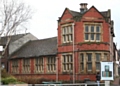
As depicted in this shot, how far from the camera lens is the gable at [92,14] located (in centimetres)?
4078

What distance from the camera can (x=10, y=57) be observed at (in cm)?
5425

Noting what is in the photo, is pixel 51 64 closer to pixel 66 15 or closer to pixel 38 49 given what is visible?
pixel 38 49

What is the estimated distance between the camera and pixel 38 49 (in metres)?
50.0

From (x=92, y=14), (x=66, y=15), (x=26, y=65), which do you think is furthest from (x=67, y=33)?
(x=26, y=65)

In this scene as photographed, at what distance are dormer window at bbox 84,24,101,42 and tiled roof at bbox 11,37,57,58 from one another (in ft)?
19.7

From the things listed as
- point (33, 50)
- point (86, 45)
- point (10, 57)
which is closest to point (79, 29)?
point (86, 45)

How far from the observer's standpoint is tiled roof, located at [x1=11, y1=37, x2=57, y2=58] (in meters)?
46.9

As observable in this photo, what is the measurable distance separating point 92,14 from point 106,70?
21.2 m

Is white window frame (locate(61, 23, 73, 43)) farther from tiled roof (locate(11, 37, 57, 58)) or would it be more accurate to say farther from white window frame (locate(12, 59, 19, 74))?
white window frame (locate(12, 59, 19, 74))

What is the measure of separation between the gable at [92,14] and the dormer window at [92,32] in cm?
99

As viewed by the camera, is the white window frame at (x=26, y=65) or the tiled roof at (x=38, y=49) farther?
the white window frame at (x=26, y=65)

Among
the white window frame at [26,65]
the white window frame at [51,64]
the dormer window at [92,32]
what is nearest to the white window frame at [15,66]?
the white window frame at [26,65]

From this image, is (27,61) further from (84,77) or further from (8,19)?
(84,77)

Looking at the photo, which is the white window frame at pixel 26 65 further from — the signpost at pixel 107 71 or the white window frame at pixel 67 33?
the signpost at pixel 107 71
